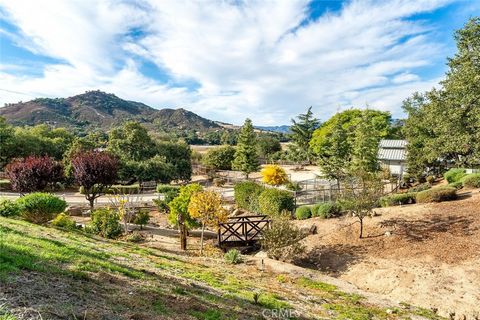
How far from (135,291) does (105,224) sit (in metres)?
10.9

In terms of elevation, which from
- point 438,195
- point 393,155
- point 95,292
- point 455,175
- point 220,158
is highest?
point 393,155

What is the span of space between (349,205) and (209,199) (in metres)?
7.22

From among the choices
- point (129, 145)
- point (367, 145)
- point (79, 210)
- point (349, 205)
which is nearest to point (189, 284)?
point (349, 205)

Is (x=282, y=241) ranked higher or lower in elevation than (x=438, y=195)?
lower

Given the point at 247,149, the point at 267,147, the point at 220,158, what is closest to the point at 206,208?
the point at 247,149

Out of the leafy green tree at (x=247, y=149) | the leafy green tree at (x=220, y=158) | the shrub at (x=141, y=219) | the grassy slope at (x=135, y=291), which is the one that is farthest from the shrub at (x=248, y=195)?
the leafy green tree at (x=220, y=158)

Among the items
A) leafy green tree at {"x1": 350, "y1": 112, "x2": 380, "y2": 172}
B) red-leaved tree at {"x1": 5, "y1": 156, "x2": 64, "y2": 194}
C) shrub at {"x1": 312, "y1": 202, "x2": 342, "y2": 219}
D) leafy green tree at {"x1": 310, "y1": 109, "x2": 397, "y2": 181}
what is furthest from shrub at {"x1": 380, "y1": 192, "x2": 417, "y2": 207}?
red-leaved tree at {"x1": 5, "y1": 156, "x2": 64, "y2": 194}

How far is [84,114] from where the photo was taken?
158 m

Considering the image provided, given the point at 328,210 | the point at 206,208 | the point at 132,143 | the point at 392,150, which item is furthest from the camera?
the point at 392,150

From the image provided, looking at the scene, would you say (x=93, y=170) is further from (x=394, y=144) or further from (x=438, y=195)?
(x=394, y=144)

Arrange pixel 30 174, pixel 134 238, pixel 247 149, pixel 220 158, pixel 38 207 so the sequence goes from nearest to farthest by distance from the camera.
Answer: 1. pixel 38 207
2. pixel 134 238
3. pixel 30 174
4. pixel 247 149
5. pixel 220 158

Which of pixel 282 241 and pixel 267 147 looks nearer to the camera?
pixel 282 241

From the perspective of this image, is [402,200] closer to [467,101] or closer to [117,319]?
[467,101]

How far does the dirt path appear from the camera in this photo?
34.7 ft
